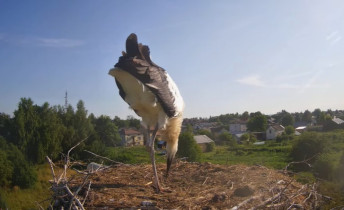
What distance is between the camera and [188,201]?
363 centimetres

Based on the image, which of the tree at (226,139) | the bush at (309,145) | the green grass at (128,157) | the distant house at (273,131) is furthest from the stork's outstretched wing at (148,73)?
the distant house at (273,131)

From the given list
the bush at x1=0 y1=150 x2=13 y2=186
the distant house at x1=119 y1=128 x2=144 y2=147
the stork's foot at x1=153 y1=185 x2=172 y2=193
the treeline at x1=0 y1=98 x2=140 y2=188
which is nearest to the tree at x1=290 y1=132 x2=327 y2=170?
the treeline at x1=0 y1=98 x2=140 y2=188

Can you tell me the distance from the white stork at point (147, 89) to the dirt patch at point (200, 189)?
0.46m

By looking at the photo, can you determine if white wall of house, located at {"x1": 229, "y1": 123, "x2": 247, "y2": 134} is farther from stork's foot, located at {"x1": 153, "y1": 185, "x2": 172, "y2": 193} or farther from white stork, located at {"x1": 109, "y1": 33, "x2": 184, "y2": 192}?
white stork, located at {"x1": 109, "y1": 33, "x2": 184, "y2": 192}

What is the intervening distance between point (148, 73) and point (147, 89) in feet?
0.67

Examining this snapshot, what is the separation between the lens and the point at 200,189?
4367mm

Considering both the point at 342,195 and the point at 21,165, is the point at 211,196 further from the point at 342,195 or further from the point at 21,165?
the point at 21,165

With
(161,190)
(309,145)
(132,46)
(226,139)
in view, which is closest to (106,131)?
(226,139)

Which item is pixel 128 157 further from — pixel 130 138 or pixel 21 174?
pixel 130 138

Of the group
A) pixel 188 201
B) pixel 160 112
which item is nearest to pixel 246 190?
pixel 188 201

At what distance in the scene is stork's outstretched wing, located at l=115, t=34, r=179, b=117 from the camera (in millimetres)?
3662

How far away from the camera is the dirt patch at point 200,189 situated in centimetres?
355

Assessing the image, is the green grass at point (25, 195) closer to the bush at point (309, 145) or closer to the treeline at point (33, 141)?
the treeline at point (33, 141)

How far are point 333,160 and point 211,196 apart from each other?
1153cm
